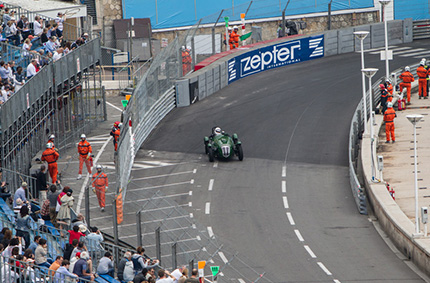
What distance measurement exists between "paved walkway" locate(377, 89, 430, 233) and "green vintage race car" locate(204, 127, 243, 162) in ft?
18.3

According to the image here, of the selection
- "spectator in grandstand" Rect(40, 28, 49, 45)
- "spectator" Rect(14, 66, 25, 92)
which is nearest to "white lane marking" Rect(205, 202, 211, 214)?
"spectator" Rect(14, 66, 25, 92)

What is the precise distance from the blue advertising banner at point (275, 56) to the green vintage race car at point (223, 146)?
35.3 ft

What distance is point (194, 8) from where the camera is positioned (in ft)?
189

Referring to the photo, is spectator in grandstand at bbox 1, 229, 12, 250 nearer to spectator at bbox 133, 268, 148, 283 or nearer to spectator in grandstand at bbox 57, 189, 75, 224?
spectator at bbox 133, 268, 148, 283

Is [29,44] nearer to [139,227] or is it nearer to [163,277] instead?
[139,227]

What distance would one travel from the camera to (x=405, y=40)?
54094 mm

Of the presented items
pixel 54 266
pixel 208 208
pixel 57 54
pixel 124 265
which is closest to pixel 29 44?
pixel 57 54

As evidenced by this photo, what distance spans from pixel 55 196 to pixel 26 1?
75.8 ft

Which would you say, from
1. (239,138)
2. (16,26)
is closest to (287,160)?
(239,138)

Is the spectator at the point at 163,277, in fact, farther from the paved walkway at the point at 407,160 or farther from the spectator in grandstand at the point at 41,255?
the paved walkway at the point at 407,160

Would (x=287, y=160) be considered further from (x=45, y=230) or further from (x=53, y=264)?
(x=53, y=264)

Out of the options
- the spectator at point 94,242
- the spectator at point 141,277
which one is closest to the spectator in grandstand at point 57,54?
the spectator at point 94,242

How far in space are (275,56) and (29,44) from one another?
16.8m

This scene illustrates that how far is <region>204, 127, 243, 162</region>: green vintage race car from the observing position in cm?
Result: 3456
